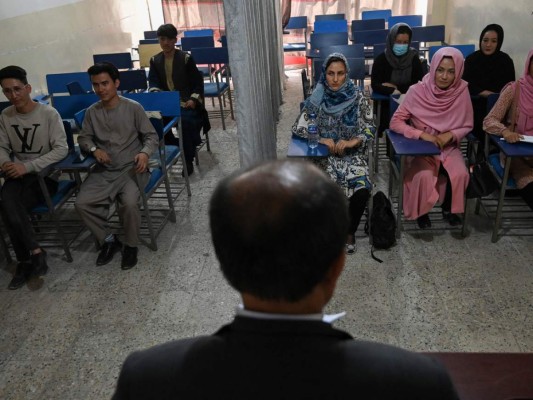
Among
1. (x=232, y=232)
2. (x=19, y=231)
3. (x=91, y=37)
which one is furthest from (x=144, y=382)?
(x=91, y=37)

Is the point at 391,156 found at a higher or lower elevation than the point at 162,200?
higher

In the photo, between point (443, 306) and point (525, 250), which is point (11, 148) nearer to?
point (443, 306)

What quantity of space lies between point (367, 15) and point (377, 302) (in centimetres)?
624

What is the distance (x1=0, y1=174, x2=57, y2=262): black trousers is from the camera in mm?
2893

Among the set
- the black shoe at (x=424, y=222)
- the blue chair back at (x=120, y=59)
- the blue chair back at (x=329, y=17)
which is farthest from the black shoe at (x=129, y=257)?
the blue chair back at (x=329, y=17)

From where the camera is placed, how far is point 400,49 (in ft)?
14.0

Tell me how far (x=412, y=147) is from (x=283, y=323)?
8.43 ft

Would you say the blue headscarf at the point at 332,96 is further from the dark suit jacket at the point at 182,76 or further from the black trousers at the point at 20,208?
the black trousers at the point at 20,208

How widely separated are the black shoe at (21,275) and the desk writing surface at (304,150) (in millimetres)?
1863

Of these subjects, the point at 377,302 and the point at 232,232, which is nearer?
the point at 232,232

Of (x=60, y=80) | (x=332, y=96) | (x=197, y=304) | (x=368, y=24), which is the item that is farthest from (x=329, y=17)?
(x=197, y=304)

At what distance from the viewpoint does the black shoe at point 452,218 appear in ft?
10.7

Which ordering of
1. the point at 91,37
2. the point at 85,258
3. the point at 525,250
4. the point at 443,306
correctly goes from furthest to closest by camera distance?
the point at 91,37 → the point at 85,258 → the point at 525,250 → the point at 443,306

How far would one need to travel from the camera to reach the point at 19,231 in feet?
9.64
